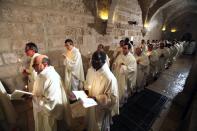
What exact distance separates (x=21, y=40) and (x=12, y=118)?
1.90 m

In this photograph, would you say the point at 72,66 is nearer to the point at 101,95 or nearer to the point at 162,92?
the point at 101,95

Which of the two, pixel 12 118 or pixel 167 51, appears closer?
pixel 12 118

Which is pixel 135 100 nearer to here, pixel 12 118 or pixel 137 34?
pixel 12 118

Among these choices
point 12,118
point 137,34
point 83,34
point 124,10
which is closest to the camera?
point 12,118

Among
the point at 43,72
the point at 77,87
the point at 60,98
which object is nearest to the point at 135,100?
the point at 77,87

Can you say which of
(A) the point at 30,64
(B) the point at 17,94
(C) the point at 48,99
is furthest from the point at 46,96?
(A) the point at 30,64

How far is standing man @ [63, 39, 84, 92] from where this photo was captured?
3965 mm

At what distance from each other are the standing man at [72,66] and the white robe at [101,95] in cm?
152

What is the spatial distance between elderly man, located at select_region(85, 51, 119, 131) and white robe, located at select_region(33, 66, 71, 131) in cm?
60

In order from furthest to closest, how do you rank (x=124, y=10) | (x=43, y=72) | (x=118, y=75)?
(x=124, y=10), (x=118, y=75), (x=43, y=72)

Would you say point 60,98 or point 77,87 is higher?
point 60,98

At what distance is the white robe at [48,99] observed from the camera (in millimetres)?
2070

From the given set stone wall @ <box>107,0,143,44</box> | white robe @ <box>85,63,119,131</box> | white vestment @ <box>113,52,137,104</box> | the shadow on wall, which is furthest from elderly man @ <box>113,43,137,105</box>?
stone wall @ <box>107,0,143,44</box>

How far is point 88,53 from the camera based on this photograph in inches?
205
